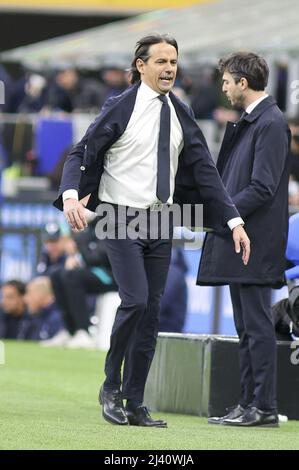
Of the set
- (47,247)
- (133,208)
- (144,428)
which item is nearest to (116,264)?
(133,208)

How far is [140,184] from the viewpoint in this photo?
319 inches

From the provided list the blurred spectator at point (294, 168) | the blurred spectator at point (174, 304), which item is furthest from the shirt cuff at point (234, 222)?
the blurred spectator at point (294, 168)

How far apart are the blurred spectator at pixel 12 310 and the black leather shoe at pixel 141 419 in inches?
347

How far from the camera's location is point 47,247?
17.2 m

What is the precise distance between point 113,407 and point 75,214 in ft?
3.95

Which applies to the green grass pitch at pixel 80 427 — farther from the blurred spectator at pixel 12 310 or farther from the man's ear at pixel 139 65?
the blurred spectator at pixel 12 310

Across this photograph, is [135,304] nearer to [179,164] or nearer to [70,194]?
[70,194]

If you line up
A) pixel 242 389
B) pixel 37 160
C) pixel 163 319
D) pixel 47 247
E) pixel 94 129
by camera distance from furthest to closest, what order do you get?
1. pixel 37 160
2. pixel 47 247
3. pixel 163 319
4. pixel 242 389
5. pixel 94 129

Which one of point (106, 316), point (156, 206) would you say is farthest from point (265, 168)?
point (106, 316)

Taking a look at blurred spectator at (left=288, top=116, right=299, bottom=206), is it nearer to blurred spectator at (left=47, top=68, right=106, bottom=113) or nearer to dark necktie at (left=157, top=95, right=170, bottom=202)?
blurred spectator at (left=47, top=68, right=106, bottom=113)

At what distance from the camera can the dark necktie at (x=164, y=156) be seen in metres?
8.10

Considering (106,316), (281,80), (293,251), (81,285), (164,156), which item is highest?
(281,80)

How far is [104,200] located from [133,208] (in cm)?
18

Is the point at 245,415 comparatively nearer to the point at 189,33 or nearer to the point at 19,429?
the point at 19,429
